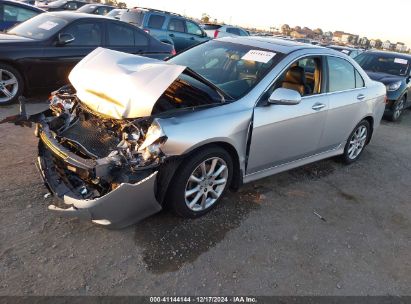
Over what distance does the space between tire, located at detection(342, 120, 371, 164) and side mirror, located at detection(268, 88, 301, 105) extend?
2.00m

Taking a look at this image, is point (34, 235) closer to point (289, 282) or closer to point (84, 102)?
point (84, 102)

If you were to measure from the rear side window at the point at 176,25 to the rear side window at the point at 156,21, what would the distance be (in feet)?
1.11

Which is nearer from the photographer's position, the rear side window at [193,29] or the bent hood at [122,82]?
the bent hood at [122,82]

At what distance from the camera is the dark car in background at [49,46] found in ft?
20.0

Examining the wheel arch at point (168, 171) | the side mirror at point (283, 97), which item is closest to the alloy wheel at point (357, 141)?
the side mirror at point (283, 97)

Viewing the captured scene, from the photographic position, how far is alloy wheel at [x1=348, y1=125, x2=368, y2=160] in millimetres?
5481

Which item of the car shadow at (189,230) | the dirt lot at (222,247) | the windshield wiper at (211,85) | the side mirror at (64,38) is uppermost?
the windshield wiper at (211,85)

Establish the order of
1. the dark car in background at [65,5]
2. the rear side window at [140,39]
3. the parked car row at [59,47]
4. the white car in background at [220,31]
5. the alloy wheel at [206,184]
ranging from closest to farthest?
the alloy wheel at [206,184] < the parked car row at [59,47] < the rear side window at [140,39] < the white car in background at [220,31] < the dark car in background at [65,5]

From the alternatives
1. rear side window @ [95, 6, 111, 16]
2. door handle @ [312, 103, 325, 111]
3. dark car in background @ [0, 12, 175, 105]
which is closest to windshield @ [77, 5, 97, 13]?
rear side window @ [95, 6, 111, 16]

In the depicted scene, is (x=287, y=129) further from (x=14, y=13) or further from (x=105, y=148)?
→ (x=14, y=13)

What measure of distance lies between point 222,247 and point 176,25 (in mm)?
10670

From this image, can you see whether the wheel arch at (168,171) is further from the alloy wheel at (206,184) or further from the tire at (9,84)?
the tire at (9,84)

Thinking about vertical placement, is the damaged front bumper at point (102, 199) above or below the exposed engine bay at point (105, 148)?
below

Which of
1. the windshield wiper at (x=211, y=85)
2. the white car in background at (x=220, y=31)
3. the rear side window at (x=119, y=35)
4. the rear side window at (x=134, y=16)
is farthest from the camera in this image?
the white car in background at (x=220, y=31)
